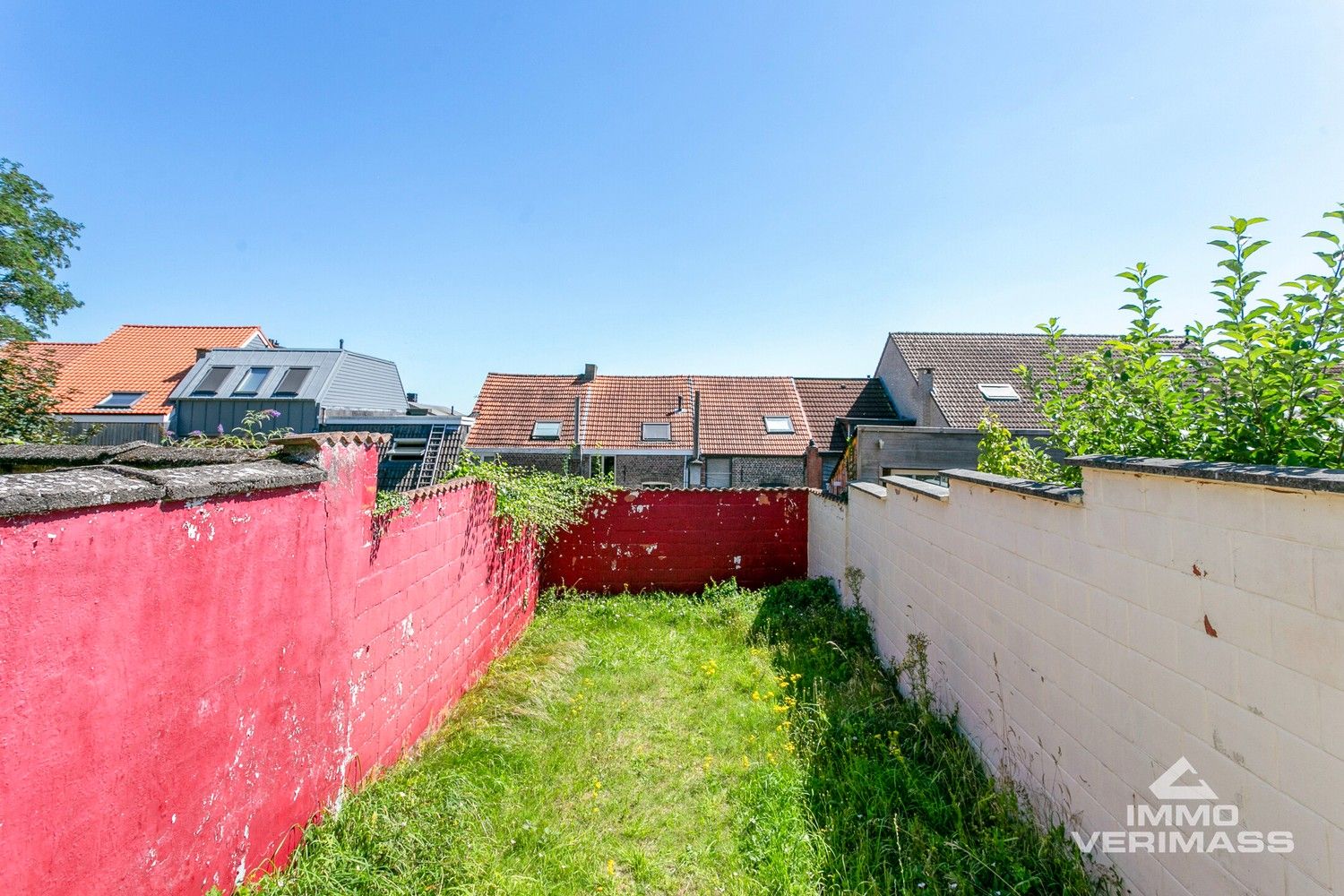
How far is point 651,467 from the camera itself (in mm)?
18781

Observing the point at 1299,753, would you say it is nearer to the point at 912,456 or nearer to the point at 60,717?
the point at 60,717

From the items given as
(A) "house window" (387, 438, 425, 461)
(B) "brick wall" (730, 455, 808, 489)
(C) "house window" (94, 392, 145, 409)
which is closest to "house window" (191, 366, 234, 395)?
(C) "house window" (94, 392, 145, 409)

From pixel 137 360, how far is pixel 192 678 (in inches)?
1040

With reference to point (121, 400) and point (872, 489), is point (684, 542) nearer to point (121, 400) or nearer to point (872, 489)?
point (872, 489)

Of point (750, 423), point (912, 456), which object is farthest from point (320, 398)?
point (912, 456)

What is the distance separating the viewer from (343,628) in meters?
2.91

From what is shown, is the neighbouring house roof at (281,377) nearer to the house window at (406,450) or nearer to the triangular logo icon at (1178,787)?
the house window at (406,450)

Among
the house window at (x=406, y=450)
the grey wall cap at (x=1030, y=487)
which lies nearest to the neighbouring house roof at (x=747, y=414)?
the house window at (x=406, y=450)

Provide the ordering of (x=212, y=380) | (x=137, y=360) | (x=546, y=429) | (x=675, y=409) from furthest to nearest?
(x=137, y=360), (x=675, y=409), (x=546, y=429), (x=212, y=380)

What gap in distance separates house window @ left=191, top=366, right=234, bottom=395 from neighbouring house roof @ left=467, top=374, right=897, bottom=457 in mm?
8167

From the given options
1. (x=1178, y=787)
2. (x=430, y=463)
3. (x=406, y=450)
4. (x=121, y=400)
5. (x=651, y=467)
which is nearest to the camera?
(x=1178, y=787)

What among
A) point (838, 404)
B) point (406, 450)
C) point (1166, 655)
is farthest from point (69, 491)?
point (838, 404)

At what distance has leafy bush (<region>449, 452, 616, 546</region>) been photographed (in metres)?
5.62

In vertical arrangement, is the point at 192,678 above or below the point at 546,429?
below
